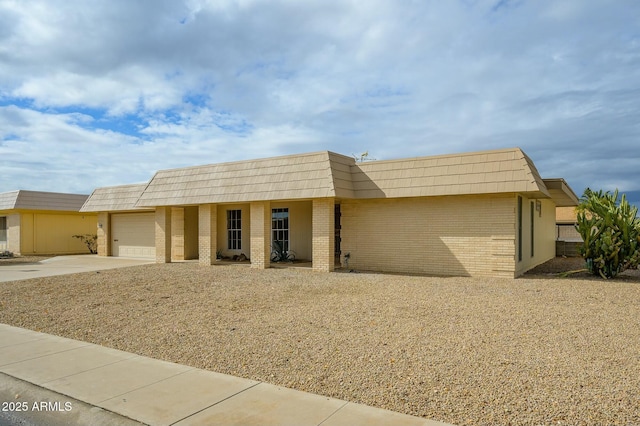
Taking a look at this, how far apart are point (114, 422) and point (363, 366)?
2.87 meters

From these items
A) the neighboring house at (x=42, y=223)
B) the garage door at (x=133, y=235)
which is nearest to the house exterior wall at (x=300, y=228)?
the garage door at (x=133, y=235)

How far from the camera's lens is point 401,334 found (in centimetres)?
750

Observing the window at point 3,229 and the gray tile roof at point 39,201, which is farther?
the window at point 3,229

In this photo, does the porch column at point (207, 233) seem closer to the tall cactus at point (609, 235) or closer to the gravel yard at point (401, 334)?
the gravel yard at point (401, 334)

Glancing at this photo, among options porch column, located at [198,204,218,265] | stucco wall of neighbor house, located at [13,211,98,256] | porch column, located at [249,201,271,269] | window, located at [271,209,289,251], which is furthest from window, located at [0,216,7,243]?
porch column, located at [249,201,271,269]

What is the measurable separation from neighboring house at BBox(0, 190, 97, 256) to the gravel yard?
56.3 feet

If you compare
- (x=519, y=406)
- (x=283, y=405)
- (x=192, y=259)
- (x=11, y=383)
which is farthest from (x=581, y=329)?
(x=192, y=259)

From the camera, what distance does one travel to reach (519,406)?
463cm

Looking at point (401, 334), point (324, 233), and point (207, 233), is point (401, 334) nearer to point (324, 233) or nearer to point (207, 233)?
point (324, 233)

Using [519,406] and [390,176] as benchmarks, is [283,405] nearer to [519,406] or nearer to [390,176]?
[519,406]

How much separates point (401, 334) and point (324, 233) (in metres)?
9.18

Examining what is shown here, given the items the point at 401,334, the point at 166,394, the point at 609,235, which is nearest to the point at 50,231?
the point at 401,334

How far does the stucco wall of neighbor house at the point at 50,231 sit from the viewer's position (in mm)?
29422

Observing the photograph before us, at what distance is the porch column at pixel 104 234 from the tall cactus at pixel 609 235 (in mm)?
23626
